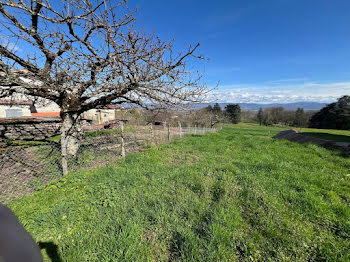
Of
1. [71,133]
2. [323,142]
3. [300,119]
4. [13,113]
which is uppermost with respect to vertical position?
[13,113]

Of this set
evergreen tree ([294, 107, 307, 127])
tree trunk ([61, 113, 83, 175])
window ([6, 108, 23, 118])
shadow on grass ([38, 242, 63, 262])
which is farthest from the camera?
evergreen tree ([294, 107, 307, 127])

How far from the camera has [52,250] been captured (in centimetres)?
186

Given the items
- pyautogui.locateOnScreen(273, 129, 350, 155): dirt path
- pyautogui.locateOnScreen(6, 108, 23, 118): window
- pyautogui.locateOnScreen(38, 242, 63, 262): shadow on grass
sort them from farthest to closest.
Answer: pyautogui.locateOnScreen(6, 108, 23, 118): window < pyautogui.locateOnScreen(273, 129, 350, 155): dirt path < pyautogui.locateOnScreen(38, 242, 63, 262): shadow on grass

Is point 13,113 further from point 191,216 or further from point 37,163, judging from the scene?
point 191,216

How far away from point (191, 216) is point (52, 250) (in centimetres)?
196

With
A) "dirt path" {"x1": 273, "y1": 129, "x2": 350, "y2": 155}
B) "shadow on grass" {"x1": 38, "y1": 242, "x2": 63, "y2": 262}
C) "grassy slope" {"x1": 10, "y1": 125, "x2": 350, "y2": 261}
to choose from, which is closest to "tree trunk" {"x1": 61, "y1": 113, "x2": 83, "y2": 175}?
"grassy slope" {"x1": 10, "y1": 125, "x2": 350, "y2": 261}

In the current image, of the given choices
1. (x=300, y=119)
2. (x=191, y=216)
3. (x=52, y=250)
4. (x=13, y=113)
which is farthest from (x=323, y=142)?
(x=300, y=119)

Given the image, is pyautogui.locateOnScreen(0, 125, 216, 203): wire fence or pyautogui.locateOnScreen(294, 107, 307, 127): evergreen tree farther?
pyautogui.locateOnScreen(294, 107, 307, 127): evergreen tree

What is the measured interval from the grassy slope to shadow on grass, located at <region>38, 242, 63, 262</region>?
5 centimetres

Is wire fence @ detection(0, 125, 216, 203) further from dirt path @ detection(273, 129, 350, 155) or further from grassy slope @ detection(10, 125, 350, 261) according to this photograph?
dirt path @ detection(273, 129, 350, 155)

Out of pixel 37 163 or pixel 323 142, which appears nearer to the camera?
pixel 37 163

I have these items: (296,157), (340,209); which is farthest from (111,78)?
(296,157)

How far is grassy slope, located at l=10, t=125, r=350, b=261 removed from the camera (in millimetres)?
1883

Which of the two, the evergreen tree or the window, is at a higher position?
the window
